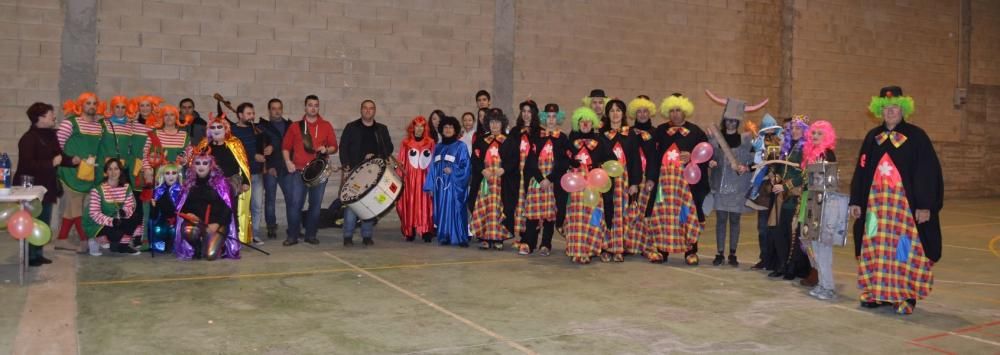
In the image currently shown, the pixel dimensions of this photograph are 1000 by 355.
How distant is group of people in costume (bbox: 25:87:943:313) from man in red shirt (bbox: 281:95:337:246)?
0.05ft

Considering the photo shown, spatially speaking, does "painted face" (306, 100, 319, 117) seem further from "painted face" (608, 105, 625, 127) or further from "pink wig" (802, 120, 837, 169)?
"pink wig" (802, 120, 837, 169)

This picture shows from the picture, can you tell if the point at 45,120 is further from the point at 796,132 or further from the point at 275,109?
the point at 796,132

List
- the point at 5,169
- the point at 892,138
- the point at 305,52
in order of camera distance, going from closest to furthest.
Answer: the point at 892,138
the point at 5,169
the point at 305,52

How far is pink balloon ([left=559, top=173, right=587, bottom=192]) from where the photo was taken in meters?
7.05

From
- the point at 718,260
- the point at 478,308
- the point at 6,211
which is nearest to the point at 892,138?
the point at 718,260

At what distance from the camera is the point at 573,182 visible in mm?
7051

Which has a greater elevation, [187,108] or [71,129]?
[187,108]

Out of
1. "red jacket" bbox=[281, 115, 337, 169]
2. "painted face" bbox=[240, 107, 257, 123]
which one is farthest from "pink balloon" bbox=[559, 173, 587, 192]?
"painted face" bbox=[240, 107, 257, 123]

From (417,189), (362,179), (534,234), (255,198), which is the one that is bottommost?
(534,234)

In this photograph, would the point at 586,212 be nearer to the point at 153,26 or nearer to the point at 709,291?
the point at 709,291

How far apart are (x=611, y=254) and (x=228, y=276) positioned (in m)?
3.40

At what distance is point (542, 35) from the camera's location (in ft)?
38.5

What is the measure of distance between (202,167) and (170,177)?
37cm

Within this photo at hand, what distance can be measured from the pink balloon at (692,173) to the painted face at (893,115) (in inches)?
75.6
